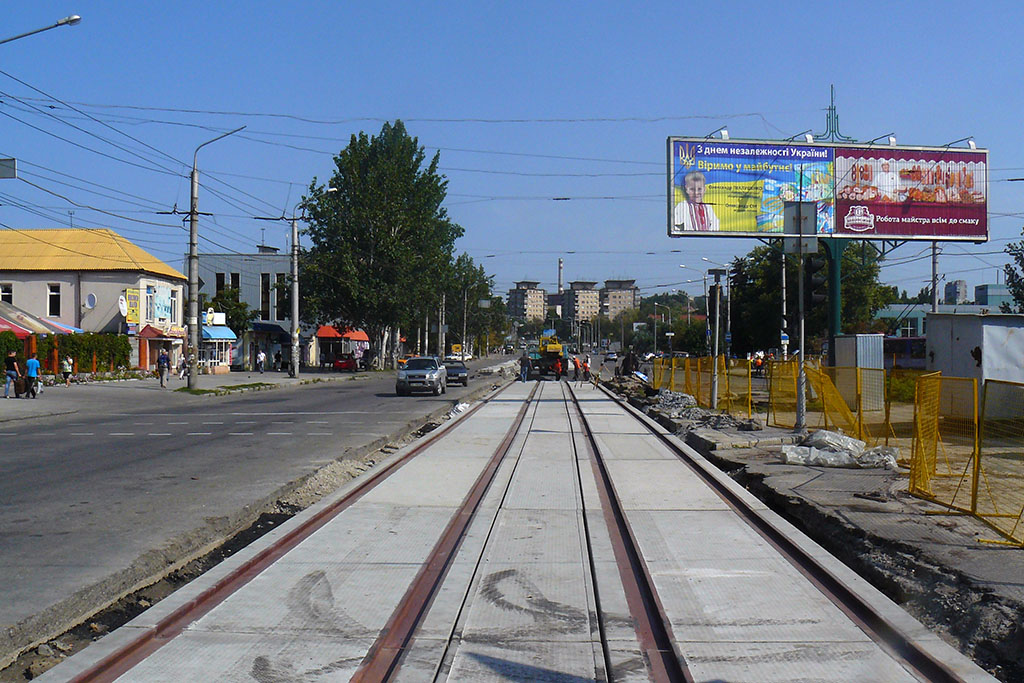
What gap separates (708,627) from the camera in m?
5.88

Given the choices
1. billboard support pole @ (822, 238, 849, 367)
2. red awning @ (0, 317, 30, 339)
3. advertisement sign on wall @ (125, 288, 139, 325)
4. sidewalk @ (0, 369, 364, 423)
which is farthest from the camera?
advertisement sign on wall @ (125, 288, 139, 325)

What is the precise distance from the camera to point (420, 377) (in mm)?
35875

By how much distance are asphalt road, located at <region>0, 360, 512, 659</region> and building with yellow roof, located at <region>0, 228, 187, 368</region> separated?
2371cm

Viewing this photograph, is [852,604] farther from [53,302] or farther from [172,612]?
[53,302]

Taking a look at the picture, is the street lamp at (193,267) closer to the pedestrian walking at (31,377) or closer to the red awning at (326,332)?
the pedestrian walking at (31,377)

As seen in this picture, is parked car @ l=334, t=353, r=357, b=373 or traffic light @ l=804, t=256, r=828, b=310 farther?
parked car @ l=334, t=353, r=357, b=373

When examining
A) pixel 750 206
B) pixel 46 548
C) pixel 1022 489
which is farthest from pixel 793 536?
pixel 750 206

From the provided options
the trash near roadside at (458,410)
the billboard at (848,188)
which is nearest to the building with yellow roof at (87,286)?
the trash near roadside at (458,410)

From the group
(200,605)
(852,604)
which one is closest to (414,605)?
(200,605)

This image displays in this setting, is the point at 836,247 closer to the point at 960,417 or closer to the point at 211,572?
Answer: the point at 960,417

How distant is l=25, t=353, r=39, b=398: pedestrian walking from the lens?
30.9 metres

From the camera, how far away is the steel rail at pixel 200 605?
16.6ft

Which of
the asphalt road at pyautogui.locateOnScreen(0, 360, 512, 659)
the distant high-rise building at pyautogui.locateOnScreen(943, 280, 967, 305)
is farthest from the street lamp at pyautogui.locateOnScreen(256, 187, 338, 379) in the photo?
the distant high-rise building at pyautogui.locateOnScreen(943, 280, 967, 305)

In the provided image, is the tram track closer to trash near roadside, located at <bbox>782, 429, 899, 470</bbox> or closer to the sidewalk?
trash near roadside, located at <bbox>782, 429, 899, 470</bbox>
